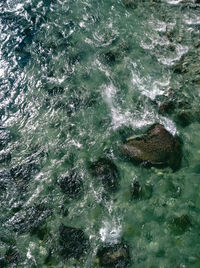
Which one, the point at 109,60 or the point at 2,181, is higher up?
the point at 109,60

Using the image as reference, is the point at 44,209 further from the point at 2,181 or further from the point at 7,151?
the point at 7,151

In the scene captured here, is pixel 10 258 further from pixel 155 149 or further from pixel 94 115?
pixel 94 115

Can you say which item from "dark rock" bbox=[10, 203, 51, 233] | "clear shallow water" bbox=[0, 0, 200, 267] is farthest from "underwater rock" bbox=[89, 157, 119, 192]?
"dark rock" bbox=[10, 203, 51, 233]

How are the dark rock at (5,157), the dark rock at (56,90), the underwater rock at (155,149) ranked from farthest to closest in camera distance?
1. the dark rock at (56,90)
2. the dark rock at (5,157)
3. the underwater rock at (155,149)

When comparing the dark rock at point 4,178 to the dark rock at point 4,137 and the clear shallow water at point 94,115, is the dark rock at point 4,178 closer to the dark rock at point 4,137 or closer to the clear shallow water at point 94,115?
the clear shallow water at point 94,115

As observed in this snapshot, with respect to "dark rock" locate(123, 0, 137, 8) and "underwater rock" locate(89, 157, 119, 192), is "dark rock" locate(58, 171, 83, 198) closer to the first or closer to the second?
"underwater rock" locate(89, 157, 119, 192)

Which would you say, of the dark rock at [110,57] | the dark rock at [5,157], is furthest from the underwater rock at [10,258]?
the dark rock at [110,57]

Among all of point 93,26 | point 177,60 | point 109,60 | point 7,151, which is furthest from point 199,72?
point 7,151
